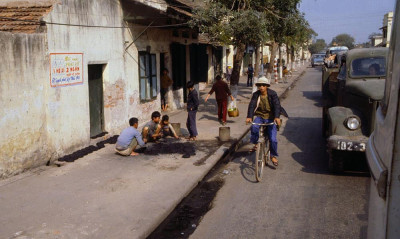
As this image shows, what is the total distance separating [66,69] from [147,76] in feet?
17.3

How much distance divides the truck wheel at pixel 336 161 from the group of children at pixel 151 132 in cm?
401

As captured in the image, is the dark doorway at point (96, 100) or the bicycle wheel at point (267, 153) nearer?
the bicycle wheel at point (267, 153)

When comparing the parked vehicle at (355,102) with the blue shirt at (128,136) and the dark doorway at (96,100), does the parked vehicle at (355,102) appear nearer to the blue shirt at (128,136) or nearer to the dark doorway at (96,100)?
the blue shirt at (128,136)

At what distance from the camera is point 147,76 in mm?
14516

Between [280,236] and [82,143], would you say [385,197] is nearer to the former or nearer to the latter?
[280,236]

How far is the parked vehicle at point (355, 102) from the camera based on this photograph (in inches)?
300

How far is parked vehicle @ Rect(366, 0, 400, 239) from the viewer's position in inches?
87.1

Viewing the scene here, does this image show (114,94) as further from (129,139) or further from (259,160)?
(259,160)

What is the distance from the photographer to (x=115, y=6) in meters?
11.7

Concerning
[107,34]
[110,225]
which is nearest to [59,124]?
[107,34]

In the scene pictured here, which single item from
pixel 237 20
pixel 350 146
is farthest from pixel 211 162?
pixel 237 20

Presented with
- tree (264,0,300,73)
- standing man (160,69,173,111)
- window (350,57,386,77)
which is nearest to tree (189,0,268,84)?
tree (264,0,300,73)

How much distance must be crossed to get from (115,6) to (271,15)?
6.69m

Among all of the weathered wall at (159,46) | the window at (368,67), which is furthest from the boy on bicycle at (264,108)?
the weathered wall at (159,46)
